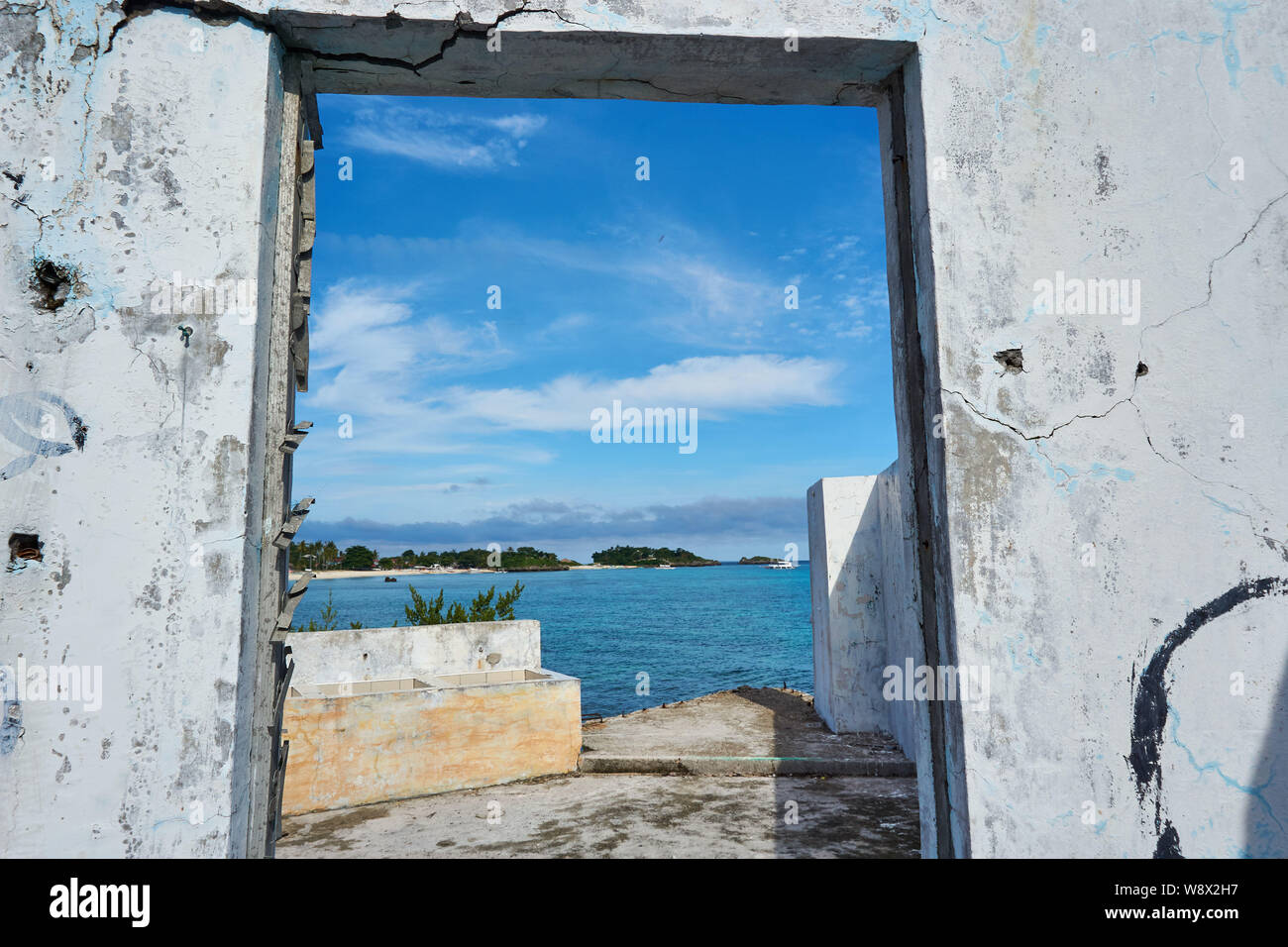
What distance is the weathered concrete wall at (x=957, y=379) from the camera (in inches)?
76.4

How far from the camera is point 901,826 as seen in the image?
17.2 ft

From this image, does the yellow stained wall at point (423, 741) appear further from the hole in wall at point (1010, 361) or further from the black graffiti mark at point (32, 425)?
the hole in wall at point (1010, 361)

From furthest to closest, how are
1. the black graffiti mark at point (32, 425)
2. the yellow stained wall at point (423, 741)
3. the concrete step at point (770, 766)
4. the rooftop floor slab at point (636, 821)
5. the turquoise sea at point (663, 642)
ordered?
the turquoise sea at point (663, 642), the concrete step at point (770, 766), the yellow stained wall at point (423, 741), the rooftop floor slab at point (636, 821), the black graffiti mark at point (32, 425)

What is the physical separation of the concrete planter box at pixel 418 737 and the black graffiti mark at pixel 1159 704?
17.7ft

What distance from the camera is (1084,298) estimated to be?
7.34 feet

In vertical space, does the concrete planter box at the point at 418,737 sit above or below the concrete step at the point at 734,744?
above

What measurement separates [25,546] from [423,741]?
16.1ft

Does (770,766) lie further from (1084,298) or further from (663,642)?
(663,642)

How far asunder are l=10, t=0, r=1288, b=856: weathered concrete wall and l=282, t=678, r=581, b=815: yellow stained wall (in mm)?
4494

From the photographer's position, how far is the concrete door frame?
2182 mm

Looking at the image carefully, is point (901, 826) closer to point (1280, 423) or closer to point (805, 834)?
point (805, 834)

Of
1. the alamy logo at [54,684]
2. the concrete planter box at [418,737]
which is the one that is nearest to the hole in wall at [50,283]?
the alamy logo at [54,684]
